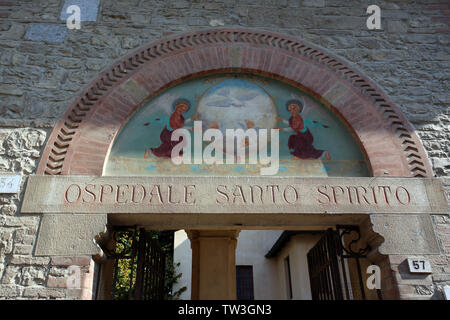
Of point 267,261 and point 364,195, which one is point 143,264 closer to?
point 364,195

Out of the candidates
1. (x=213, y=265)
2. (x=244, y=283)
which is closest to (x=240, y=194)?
(x=213, y=265)

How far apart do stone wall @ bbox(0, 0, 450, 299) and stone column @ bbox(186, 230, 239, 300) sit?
12.9 ft

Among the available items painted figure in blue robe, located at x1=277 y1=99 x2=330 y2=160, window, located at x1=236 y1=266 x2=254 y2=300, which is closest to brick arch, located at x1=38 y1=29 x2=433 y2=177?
painted figure in blue robe, located at x1=277 y1=99 x2=330 y2=160

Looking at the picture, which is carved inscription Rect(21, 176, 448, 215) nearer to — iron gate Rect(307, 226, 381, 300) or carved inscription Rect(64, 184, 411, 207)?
carved inscription Rect(64, 184, 411, 207)

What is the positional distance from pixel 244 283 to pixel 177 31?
11.4m

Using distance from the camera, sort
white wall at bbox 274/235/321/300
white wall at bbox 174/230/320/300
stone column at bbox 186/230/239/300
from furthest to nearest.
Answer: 1. white wall at bbox 174/230/320/300
2. white wall at bbox 274/235/321/300
3. stone column at bbox 186/230/239/300

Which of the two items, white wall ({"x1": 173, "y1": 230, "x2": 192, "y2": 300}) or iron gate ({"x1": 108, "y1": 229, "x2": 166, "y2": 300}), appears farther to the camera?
white wall ({"x1": 173, "y1": 230, "x2": 192, "y2": 300})

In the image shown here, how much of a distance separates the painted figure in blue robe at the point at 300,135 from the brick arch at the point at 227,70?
0.95ft

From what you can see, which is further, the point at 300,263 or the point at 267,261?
the point at 267,261

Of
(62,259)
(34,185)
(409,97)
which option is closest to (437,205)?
(409,97)

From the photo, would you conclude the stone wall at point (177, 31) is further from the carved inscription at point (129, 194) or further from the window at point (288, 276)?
the window at point (288, 276)

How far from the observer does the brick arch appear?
4410mm

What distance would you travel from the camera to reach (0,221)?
13.1ft

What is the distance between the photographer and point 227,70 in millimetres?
5148
